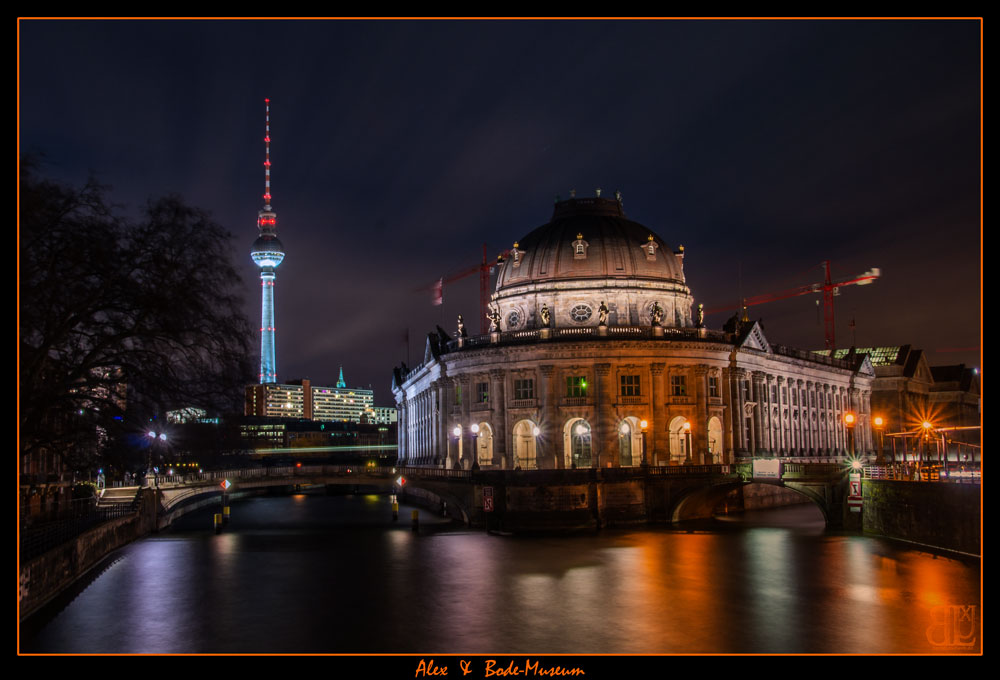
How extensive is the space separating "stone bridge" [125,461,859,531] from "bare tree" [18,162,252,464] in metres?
35.6

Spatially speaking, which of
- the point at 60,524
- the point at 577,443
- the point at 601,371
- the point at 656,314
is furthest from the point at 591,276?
the point at 60,524

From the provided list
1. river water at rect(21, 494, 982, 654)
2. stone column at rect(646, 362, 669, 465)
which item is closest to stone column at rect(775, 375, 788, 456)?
stone column at rect(646, 362, 669, 465)

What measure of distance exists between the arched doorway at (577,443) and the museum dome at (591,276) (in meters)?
11.0

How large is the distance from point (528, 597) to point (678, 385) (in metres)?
48.3

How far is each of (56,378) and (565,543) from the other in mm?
35529

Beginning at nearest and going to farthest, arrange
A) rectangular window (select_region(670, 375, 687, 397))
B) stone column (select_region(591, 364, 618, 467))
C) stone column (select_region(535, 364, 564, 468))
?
1. stone column (select_region(591, 364, 618, 467))
2. stone column (select_region(535, 364, 564, 468))
3. rectangular window (select_region(670, 375, 687, 397))

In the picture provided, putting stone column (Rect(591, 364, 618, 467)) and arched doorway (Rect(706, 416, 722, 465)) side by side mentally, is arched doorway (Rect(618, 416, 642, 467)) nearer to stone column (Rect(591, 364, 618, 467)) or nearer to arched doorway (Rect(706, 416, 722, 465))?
stone column (Rect(591, 364, 618, 467))

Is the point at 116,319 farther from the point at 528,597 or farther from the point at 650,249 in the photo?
the point at 650,249

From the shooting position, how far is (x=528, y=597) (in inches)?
1793

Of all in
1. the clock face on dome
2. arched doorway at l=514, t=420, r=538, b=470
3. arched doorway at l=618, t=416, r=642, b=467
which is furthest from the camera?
the clock face on dome

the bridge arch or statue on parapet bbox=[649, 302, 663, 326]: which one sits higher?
statue on parapet bbox=[649, 302, 663, 326]

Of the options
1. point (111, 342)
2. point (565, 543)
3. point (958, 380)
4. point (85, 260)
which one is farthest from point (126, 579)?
point (958, 380)

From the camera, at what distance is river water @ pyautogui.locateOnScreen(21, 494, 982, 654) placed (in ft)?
122
